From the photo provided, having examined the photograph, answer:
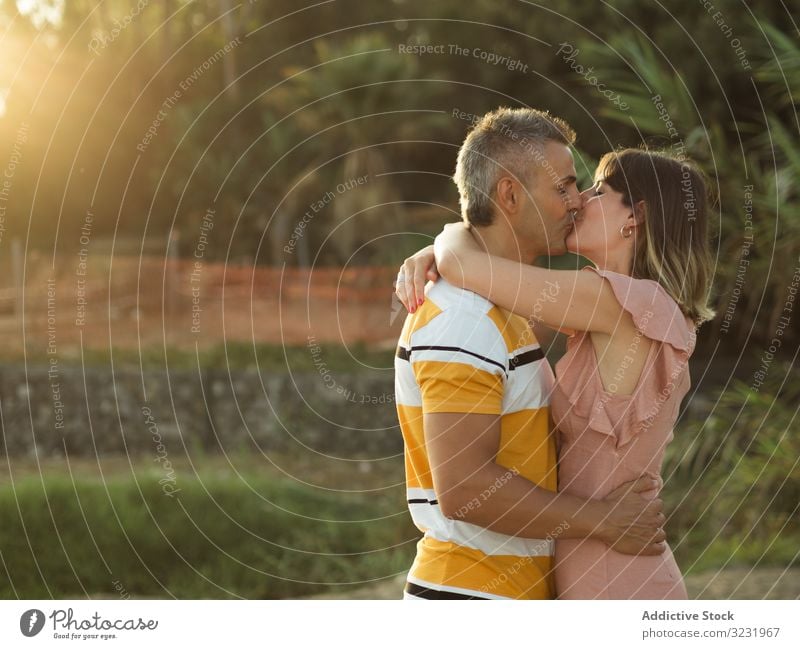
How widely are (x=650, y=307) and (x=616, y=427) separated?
0.32m

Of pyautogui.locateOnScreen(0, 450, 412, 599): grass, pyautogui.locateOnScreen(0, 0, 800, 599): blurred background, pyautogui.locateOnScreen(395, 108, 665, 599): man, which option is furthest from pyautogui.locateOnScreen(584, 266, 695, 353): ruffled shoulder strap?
pyautogui.locateOnScreen(0, 450, 412, 599): grass

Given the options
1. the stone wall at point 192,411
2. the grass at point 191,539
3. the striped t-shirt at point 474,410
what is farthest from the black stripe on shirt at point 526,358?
the stone wall at point 192,411

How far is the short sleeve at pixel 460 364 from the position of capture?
253 centimetres

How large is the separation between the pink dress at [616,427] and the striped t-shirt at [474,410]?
6 cm

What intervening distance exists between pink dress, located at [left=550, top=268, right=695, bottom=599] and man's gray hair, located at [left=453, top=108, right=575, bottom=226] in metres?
0.35

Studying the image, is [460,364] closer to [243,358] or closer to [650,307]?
[650,307]

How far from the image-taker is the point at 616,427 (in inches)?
107

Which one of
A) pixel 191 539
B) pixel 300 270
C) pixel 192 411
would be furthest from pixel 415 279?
pixel 300 270

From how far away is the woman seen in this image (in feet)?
8.96

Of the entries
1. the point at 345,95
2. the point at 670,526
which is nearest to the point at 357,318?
the point at 345,95

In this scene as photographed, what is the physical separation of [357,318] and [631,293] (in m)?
16.5

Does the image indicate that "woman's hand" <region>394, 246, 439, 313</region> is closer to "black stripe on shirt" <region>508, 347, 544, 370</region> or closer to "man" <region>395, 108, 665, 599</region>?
"man" <region>395, 108, 665, 599</region>
